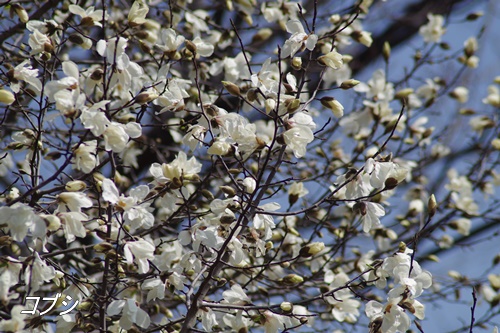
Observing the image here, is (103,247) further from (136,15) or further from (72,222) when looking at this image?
(136,15)

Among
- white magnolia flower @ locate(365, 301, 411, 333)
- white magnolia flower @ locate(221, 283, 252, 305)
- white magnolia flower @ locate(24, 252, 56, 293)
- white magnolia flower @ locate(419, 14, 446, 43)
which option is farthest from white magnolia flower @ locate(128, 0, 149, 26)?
Answer: white magnolia flower @ locate(419, 14, 446, 43)

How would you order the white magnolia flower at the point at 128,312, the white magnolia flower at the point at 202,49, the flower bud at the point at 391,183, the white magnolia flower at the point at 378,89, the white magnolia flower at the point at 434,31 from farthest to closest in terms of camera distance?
the white magnolia flower at the point at 434,31 < the white magnolia flower at the point at 378,89 < the white magnolia flower at the point at 202,49 < the flower bud at the point at 391,183 < the white magnolia flower at the point at 128,312

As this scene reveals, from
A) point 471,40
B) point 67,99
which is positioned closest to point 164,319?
point 67,99

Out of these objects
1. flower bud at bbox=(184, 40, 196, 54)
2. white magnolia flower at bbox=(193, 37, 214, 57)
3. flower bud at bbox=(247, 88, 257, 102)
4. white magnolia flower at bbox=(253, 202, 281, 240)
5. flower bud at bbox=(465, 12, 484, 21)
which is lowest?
flower bud at bbox=(465, 12, 484, 21)

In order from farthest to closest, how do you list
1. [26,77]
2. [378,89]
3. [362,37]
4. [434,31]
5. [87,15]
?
[434,31], [378,89], [362,37], [87,15], [26,77]

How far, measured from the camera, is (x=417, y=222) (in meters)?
4.04

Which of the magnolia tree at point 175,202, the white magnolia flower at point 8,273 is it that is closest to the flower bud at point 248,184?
the magnolia tree at point 175,202

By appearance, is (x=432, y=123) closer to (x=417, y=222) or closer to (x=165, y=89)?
(x=417, y=222)

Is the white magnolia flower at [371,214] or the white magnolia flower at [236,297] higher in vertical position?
the white magnolia flower at [371,214]

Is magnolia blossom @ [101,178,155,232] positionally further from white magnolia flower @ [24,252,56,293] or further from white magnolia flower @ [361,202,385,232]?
white magnolia flower @ [361,202,385,232]

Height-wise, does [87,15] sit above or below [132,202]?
above

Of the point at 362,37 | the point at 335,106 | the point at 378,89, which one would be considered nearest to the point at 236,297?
the point at 335,106

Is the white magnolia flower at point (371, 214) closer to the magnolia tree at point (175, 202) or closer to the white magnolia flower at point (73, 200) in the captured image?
the magnolia tree at point (175, 202)

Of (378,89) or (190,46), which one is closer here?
(190,46)
